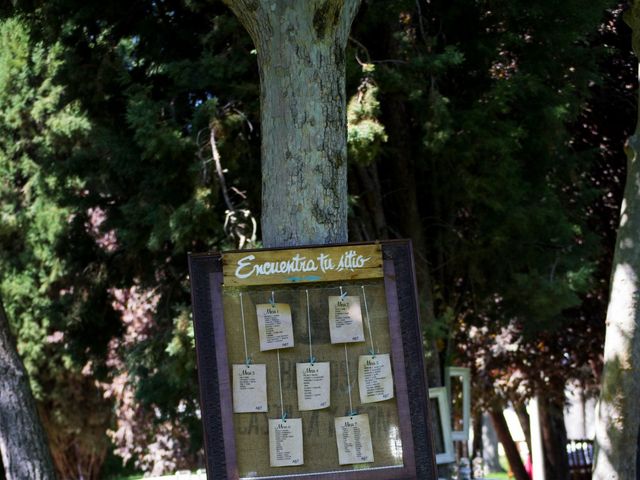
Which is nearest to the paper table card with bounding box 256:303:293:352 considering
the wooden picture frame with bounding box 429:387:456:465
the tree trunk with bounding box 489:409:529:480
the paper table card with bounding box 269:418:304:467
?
the paper table card with bounding box 269:418:304:467

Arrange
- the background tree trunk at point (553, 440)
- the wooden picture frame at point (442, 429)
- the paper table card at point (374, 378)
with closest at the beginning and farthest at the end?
the paper table card at point (374, 378) < the wooden picture frame at point (442, 429) < the background tree trunk at point (553, 440)

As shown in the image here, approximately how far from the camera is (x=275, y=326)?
14.4ft

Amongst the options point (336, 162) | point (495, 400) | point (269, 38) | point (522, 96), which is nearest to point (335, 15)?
point (269, 38)

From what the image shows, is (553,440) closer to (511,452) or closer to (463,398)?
(511,452)

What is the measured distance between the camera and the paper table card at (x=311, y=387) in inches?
172

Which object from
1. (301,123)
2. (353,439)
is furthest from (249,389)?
(301,123)

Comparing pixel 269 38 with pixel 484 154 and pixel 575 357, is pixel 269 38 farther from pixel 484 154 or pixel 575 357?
pixel 575 357

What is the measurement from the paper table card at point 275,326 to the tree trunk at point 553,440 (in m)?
14.2

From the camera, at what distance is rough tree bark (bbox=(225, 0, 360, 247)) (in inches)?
185

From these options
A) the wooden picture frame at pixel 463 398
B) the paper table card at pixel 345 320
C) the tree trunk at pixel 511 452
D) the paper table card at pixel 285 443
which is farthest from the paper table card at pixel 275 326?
the tree trunk at pixel 511 452

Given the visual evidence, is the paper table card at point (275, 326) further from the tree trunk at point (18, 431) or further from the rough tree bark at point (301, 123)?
the tree trunk at point (18, 431)

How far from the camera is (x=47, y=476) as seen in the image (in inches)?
364

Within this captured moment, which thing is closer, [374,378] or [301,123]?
[374,378]

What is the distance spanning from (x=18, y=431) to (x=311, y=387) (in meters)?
5.79
